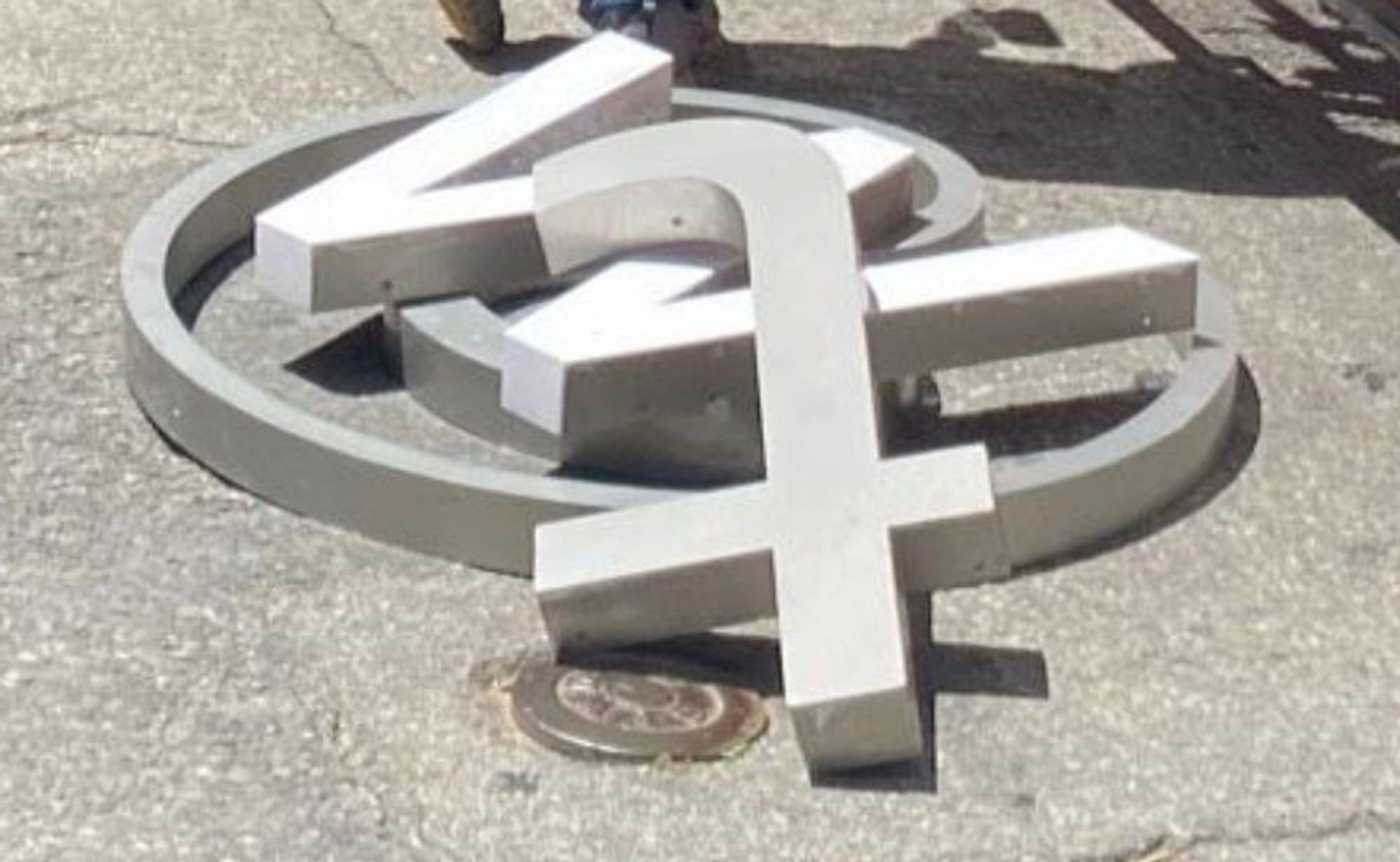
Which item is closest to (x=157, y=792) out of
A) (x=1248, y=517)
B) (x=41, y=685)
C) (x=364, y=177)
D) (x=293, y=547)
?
(x=41, y=685)

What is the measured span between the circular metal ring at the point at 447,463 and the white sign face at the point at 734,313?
0.13 metres

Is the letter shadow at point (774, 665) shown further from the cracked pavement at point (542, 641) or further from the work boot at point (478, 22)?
the work boot at point (478, 22)

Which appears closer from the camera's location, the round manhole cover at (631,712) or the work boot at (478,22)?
the round manhole cover at (631,712)

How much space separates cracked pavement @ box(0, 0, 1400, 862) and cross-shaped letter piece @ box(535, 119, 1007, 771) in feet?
0.46

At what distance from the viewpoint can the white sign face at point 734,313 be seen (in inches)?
147

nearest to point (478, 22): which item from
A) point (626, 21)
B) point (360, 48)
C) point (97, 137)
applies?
point (360, 48)

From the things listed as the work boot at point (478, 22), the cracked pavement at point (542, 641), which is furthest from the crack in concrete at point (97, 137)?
the work boot at point (478, 22)

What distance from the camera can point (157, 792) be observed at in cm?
360

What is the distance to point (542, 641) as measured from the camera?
12.9 ft

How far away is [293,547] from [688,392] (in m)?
0.52

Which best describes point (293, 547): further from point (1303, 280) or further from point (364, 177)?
point (1303, 280)

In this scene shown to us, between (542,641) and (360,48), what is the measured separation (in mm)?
2083

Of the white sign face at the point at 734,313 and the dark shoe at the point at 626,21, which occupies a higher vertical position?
the white sign face at the point at 734,313

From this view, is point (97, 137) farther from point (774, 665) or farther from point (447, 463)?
point (774, 665)
